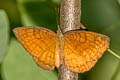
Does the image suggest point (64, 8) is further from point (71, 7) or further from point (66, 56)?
point (66, 56)

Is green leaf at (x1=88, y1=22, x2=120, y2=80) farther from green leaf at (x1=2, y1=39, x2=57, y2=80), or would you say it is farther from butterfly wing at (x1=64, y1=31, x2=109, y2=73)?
butterfly wing at (x1=64, y1=31, x2=109, y2=73)

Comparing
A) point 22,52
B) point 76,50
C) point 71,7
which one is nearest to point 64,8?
point 71,7

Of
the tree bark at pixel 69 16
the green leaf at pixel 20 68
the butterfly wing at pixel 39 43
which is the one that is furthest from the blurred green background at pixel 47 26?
the tree bark at pixel 69 16

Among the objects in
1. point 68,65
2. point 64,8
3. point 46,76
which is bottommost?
point 46,76

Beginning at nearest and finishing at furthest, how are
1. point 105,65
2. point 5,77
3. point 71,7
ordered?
point 71,7 → point 5,77 → point 105,65

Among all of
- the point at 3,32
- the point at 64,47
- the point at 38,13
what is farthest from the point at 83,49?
the point at 38,13

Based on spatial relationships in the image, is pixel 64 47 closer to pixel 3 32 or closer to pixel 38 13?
pixel 3 32

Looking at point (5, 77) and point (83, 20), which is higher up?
point (83, 20)
